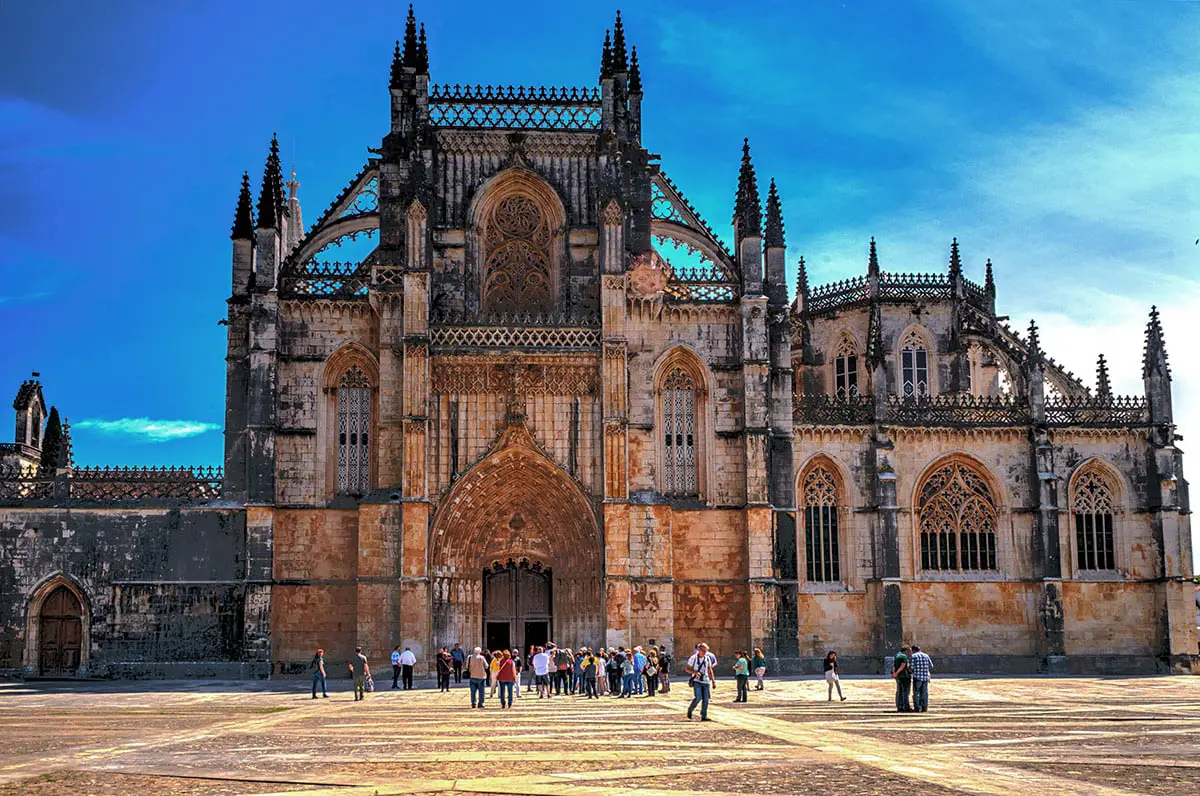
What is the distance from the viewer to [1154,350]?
4781 cm

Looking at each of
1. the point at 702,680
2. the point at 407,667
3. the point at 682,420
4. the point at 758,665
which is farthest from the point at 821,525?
the point at 702,680

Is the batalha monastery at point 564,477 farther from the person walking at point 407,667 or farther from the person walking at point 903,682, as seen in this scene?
the person walking at point 903,682

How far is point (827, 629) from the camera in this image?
45.0m

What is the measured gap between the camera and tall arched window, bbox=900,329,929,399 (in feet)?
179

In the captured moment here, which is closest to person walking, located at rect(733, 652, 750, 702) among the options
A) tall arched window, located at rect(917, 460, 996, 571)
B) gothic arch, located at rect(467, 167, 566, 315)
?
tall arched window, located at rect(917, 460, 996, 571)

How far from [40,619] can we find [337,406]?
1176 centimetres

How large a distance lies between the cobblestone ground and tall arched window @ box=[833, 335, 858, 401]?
23.5 metres

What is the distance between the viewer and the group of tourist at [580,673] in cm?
2788

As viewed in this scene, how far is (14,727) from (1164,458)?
3927cm

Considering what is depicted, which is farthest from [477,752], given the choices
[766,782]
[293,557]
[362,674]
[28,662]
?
[28,662]

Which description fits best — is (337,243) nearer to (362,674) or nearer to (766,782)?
(362,674)

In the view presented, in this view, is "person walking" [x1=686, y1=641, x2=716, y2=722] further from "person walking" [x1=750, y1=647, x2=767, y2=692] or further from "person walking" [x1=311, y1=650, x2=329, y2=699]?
"person walking" [x1=311, y1=650, x2=329, y2=699]

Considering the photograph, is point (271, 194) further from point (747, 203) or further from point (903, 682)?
point (903, 682)

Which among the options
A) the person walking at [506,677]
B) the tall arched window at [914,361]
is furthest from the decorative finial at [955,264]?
the person walking at [506,677]
